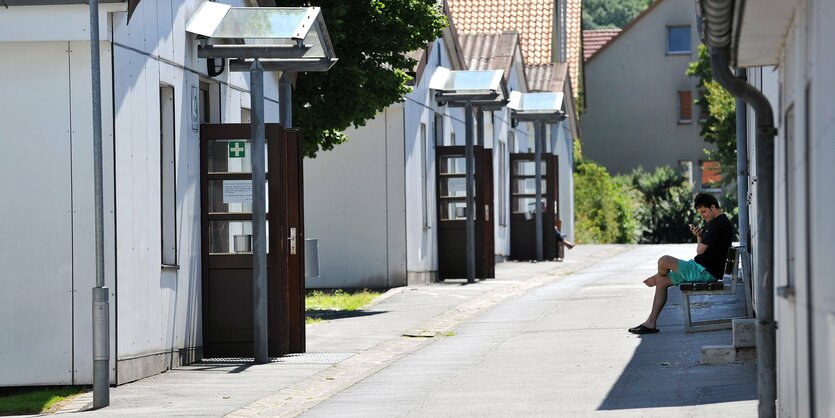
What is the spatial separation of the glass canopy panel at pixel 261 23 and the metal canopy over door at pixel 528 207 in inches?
864

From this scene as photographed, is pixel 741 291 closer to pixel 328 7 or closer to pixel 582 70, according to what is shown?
pixel 328 7

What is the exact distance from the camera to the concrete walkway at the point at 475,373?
37.2 feet

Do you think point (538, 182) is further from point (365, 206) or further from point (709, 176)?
point (709, 176)

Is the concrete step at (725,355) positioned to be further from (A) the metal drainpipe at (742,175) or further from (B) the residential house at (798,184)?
(A) the metal drainpipe at (742,175)

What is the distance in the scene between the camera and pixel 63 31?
12773 mm

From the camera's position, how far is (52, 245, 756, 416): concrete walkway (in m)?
11.3

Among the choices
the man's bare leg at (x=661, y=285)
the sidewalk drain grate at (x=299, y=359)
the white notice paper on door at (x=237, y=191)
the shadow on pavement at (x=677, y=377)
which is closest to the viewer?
the shadow on pavement at (x=677, y=377)

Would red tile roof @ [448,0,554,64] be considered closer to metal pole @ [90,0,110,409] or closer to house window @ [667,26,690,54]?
house window @ [667,26,690,54]

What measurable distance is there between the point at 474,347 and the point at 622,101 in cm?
5362

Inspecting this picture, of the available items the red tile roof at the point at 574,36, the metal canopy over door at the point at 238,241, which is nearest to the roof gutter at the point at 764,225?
the metal canopy over door at the point at 238,241

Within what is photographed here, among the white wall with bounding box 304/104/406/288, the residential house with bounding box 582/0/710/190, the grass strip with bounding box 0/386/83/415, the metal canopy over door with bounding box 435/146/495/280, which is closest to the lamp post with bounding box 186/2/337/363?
the grass strip with bounding box 0/386/83/415

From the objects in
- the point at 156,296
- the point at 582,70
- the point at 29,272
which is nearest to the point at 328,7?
the point at 156,296

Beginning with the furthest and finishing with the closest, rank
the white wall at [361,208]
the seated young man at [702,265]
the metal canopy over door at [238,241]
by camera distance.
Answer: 1. the white wall at [361,208]
2. the seated young man at [702,265]
3. the metal canopy over door at [238,241]

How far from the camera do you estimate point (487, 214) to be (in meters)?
29.5
